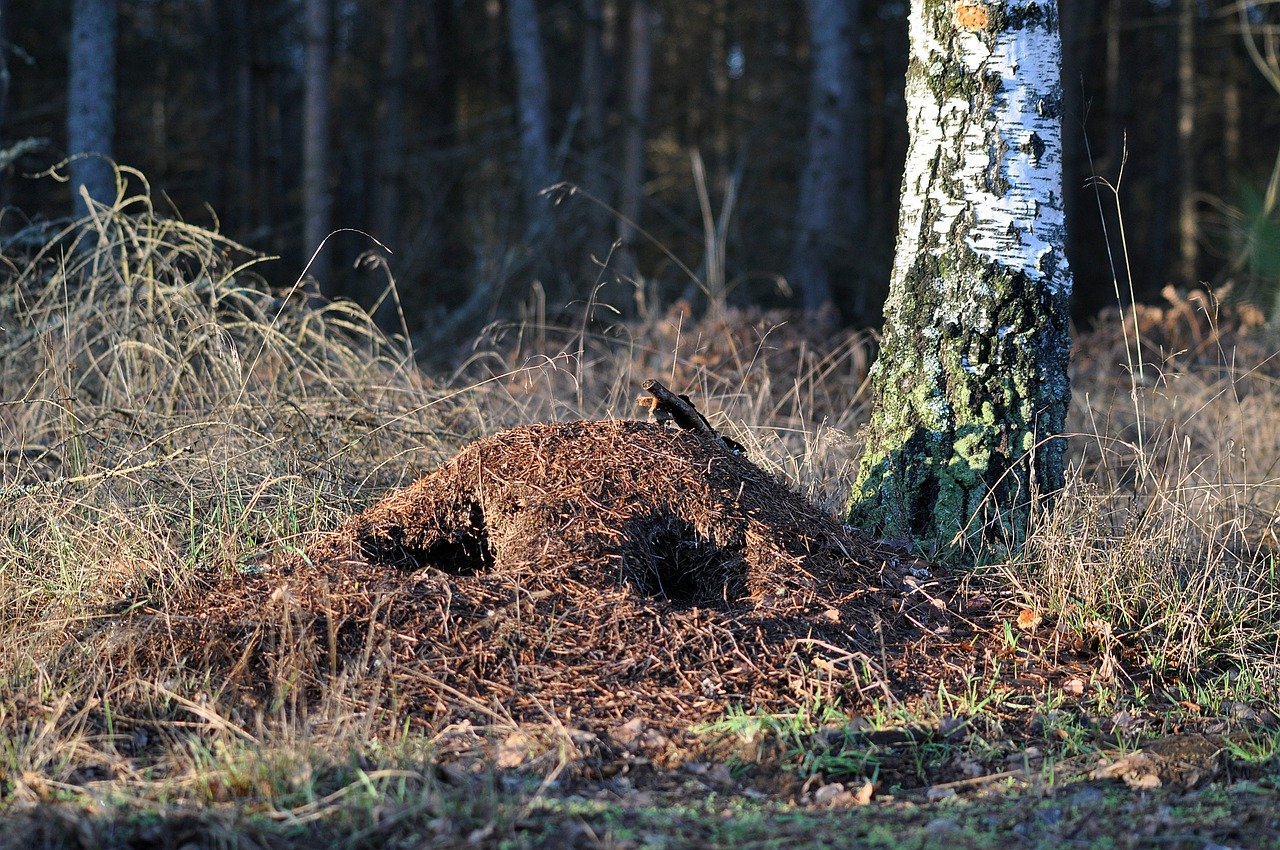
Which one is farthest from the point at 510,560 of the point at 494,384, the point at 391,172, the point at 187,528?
the point at 391,172

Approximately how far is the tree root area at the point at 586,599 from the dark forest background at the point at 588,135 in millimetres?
5195

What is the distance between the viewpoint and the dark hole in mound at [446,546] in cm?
386

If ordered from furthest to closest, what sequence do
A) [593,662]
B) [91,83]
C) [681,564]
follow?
[91,83]
[681,564]
[593,662]

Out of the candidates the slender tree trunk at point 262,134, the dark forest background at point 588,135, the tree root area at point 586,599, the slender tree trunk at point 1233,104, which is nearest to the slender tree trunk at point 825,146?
the dark forest background at point 588,135

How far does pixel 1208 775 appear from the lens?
2973 mm

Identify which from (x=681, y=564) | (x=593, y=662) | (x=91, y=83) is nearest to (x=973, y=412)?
(x=681, y=564)

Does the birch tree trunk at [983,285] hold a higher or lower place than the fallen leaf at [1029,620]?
higher

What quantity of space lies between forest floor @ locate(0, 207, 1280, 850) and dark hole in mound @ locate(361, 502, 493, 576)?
0.03ft

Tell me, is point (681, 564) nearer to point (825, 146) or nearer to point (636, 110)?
point (825, 146)

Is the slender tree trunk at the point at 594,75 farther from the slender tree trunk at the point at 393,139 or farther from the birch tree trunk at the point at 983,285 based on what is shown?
the birch tree trunk at the point at 983,285

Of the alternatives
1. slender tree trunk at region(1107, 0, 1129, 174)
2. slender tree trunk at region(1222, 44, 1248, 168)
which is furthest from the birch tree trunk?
slender tree trunk at region(1222, 44, 1248, 168)

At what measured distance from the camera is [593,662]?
334cm

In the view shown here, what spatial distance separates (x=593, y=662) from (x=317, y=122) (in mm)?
10962

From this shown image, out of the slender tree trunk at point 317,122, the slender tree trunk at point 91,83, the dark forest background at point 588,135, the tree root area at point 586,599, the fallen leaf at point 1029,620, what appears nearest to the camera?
the tree root area at point 586,599
